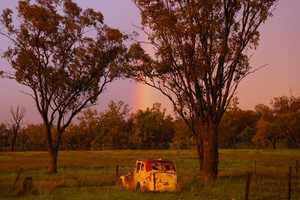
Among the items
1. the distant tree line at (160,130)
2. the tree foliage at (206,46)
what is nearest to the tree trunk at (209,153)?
the tree foliage at (206,46)

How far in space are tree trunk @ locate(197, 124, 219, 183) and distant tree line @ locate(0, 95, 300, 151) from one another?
212 ft

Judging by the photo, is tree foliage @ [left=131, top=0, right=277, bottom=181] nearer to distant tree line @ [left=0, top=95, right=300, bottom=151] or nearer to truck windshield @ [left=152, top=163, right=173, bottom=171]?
truck windshield @ [left=152, top=163, right=173, bottom=171]

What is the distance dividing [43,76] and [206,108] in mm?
16303

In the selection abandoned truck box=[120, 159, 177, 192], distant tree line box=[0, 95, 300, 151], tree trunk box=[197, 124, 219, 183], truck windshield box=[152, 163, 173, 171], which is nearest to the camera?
abandoned truck box=[120, 159, 177, 192]

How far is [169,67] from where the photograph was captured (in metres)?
26.0

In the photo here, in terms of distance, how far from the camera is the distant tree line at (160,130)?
91875 mm

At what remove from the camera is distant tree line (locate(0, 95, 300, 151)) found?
91.9 m

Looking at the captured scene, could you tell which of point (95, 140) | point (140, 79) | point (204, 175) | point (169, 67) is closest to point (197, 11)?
point (169, 67)

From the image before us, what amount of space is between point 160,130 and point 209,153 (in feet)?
274

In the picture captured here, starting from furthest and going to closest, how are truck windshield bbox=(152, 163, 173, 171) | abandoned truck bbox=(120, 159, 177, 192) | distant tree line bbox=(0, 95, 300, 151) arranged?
distant tree line bbox=(0, 95, 300, 151)
truck windshield bbox=(152, 163, 173, 171)
abandoned truck bbox=(120, 159, 177, 192)

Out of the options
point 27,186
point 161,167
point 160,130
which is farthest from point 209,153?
point 160,130

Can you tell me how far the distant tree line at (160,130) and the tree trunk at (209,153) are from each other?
64.6 metres

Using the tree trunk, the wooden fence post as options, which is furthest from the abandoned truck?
the tree trunk

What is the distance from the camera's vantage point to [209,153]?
22.1 metres
